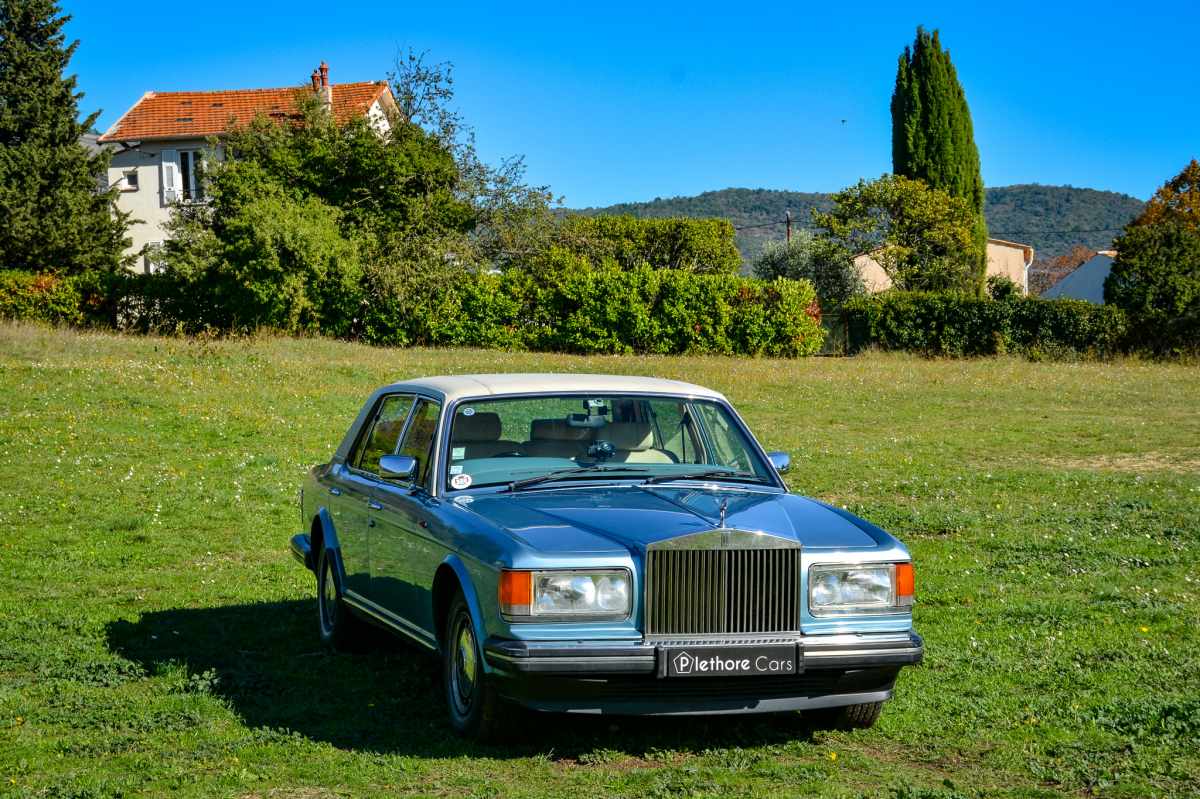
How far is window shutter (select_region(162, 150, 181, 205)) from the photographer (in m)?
57.9

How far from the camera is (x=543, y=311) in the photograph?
123 ft

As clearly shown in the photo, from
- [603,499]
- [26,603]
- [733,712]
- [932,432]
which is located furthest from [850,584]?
[932,432]

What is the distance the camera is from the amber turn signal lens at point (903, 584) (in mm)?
5852

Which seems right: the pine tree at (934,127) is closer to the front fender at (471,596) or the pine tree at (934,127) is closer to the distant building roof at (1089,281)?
the distant building roof at (1089,281)

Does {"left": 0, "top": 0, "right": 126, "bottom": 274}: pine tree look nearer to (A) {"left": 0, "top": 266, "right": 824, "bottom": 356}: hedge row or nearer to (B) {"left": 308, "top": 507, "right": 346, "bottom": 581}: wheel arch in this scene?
(A) {"left": 0, "top": 266, "right": 824, "bottom": 356}: hedge row

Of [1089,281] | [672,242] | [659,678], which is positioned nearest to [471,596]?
[659,678]

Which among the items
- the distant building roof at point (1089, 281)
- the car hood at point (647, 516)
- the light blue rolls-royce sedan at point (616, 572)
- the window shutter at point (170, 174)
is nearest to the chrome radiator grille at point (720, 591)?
the light blue rolls-royce sedan at point (616, 572)

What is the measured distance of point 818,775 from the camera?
17.9 feet

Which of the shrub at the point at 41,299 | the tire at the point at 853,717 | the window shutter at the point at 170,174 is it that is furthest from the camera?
the window shutter at the point at 170,174

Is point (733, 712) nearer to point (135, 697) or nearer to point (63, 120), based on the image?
point (135, 697)

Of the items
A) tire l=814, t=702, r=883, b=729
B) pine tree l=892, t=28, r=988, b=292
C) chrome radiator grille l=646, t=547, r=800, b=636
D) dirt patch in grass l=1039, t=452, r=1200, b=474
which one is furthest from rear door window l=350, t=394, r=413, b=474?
pine tree l=892, t=28, r=988, b=292

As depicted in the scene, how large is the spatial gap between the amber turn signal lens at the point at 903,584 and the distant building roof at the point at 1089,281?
262ft

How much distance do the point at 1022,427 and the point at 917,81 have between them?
3307 centimetres

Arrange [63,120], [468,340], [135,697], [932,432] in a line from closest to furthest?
[135,697], [932,432], [468,340], [63,120]
